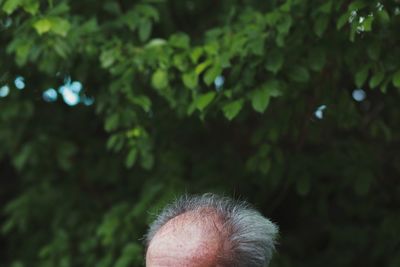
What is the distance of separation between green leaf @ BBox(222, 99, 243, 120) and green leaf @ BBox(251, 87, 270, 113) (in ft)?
0.19

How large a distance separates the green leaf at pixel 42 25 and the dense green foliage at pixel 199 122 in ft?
0.16

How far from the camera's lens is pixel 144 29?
3891 mm

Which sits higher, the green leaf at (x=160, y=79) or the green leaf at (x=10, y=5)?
the green leaf at (x=10, y=5)

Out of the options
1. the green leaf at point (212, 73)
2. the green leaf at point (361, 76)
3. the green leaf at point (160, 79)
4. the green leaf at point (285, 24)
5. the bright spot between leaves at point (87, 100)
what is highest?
the green leaf at point (285, 24)

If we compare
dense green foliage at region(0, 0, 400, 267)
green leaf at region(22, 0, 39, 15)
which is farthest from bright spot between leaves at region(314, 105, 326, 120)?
green leaf at region(22, 0, 39, 15)

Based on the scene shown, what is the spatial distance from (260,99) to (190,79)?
14.0 inches

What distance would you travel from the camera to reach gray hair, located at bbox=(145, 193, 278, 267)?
2.42m

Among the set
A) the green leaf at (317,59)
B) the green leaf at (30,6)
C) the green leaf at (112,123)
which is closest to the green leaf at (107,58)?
the green leaf at (112,123)

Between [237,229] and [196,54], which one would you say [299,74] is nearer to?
A: [196,54]

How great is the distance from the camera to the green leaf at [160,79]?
11.8 ft

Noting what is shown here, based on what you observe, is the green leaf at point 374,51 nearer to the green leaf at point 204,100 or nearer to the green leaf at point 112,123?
the green leaf at point 204,100

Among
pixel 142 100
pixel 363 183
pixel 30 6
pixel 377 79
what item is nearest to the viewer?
pixel 377 79

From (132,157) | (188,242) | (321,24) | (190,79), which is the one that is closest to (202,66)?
(190,79)

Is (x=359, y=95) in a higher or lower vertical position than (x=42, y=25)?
lower
